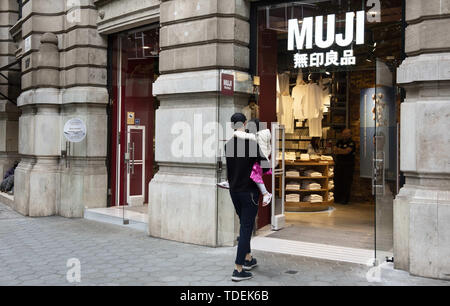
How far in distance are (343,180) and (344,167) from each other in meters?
0.35

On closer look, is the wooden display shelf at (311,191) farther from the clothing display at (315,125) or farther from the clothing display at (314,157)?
the clothing display at (315,125)

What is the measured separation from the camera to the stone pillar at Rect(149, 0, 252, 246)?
7.95m

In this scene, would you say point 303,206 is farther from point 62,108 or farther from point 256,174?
point 62,108

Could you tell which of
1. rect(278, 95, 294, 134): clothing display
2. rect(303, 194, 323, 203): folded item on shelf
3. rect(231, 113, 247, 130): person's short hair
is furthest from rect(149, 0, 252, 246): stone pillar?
rect(303, 194, 323, 203): folded item on shelf

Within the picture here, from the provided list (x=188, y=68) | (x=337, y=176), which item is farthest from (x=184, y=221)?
(x=337, y=176)

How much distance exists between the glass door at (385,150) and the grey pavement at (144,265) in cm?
73

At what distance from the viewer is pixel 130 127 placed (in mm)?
11508

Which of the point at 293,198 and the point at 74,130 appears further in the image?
the point at 293,198

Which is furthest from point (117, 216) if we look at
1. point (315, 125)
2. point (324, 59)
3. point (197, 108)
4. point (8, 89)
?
point (8, 89)

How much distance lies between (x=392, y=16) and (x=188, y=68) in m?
3.38

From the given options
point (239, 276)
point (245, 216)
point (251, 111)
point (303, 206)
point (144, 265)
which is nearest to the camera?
point (239, 276)

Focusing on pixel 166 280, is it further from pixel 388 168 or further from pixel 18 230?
pixel 18 230

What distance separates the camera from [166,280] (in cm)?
600

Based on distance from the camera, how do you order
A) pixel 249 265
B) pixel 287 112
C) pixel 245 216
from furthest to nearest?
pixel 287 112 → pixel 249 265 → pixel 245 216
